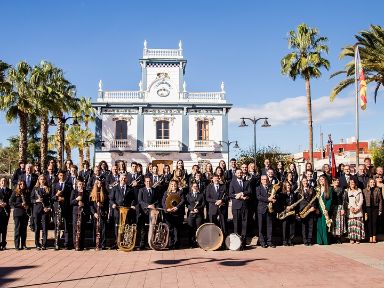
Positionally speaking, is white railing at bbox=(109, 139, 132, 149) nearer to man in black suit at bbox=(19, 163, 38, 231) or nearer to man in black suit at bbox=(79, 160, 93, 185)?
man in black suit at bbox=(79, 160, 93, 185)

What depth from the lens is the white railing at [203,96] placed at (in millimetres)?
38500

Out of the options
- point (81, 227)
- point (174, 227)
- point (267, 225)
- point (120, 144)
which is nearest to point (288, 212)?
point (267, 225)

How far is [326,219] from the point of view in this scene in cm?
1205

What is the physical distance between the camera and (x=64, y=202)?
1167 cm

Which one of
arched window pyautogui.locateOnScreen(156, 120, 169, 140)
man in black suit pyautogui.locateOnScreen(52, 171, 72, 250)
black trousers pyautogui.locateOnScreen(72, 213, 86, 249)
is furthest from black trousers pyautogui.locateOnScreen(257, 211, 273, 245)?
arched window pyautogui.locateOnScreen(156, 120, 169, 140)

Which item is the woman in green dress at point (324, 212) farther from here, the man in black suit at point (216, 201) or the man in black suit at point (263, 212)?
the man in black suit at point (216, 201)

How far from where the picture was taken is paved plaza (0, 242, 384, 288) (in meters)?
7.64

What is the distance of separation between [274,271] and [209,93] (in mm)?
31168

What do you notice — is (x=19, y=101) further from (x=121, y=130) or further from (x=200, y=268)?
(x=200, y=268)

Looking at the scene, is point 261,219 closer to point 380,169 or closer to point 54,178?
point 380,169

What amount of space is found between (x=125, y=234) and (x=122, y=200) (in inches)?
34.6

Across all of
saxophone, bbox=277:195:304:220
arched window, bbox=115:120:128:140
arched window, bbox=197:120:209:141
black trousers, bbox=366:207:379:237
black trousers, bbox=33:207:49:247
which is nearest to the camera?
black trousers, bbox=33:207:49:247

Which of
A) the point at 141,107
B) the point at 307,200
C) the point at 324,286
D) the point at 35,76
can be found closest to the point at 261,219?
the point at 307,200

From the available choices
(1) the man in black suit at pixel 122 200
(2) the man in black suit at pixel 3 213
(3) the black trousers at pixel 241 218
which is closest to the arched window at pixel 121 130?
(2) the man in black suit at pixel 3 213
